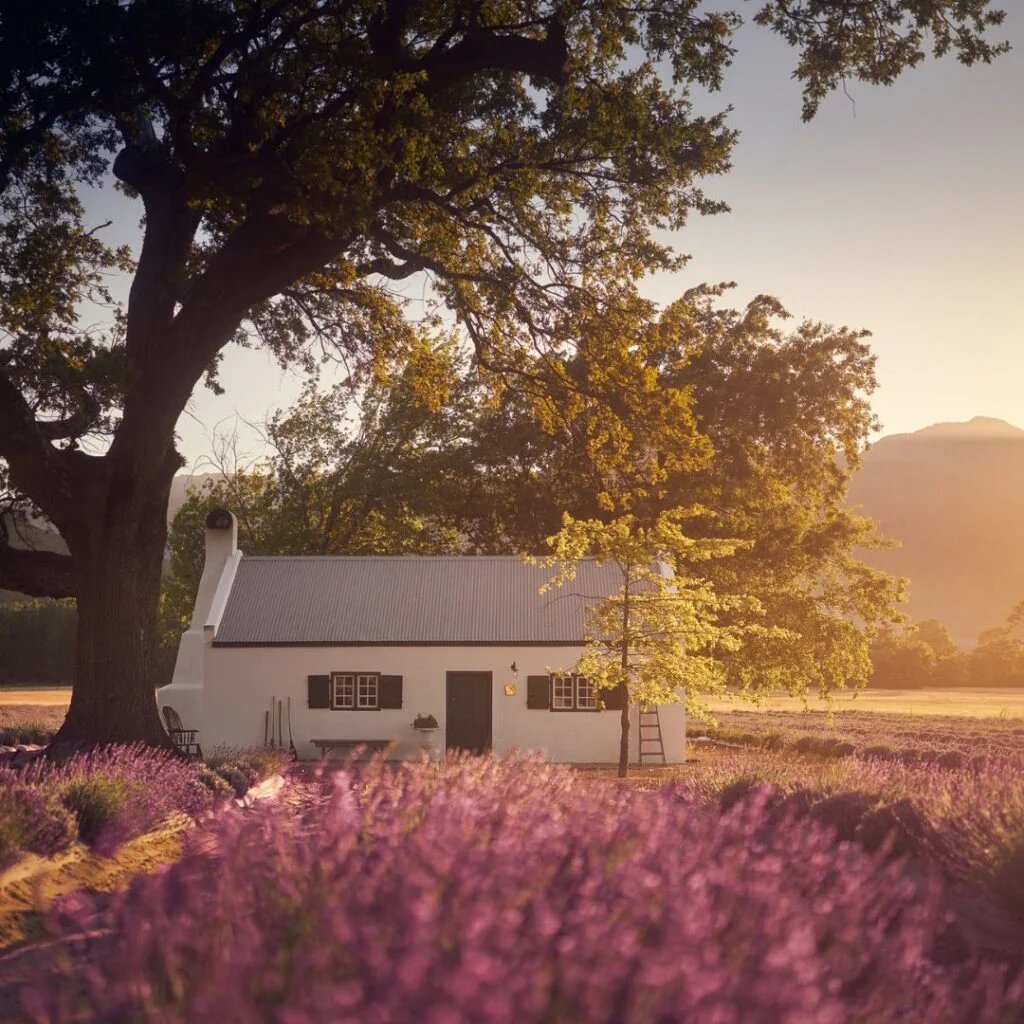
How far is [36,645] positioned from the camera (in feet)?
225

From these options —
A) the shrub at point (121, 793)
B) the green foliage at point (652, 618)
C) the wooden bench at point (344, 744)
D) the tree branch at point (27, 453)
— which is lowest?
the wooden bench at point (344, 744)

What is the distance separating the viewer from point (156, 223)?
1555 centimetres

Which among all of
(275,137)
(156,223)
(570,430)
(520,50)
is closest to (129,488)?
(156,223)

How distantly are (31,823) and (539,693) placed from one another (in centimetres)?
1944

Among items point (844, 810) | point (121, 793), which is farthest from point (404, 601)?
point (844, 810)

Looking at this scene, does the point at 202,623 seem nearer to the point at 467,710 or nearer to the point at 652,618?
the point at 467,710

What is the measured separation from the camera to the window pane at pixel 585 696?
2683 centimetres

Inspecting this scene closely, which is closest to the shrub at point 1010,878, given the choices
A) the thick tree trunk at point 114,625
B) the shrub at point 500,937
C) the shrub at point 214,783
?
the shrub at point 500,937

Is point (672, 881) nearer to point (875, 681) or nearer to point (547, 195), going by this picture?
point (547, 195)

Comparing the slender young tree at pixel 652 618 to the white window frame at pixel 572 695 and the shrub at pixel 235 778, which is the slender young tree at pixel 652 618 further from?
the shrub at pixel 235 778

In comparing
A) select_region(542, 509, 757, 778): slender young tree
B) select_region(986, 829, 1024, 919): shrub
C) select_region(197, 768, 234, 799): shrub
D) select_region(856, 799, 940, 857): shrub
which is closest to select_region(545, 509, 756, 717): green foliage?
select_region(542, 509, 757, 778): slender young tree

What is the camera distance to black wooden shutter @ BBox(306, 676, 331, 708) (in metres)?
27.1

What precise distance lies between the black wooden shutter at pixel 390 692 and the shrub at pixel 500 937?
20.6m

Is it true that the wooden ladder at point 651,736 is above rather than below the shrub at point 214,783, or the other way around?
below
